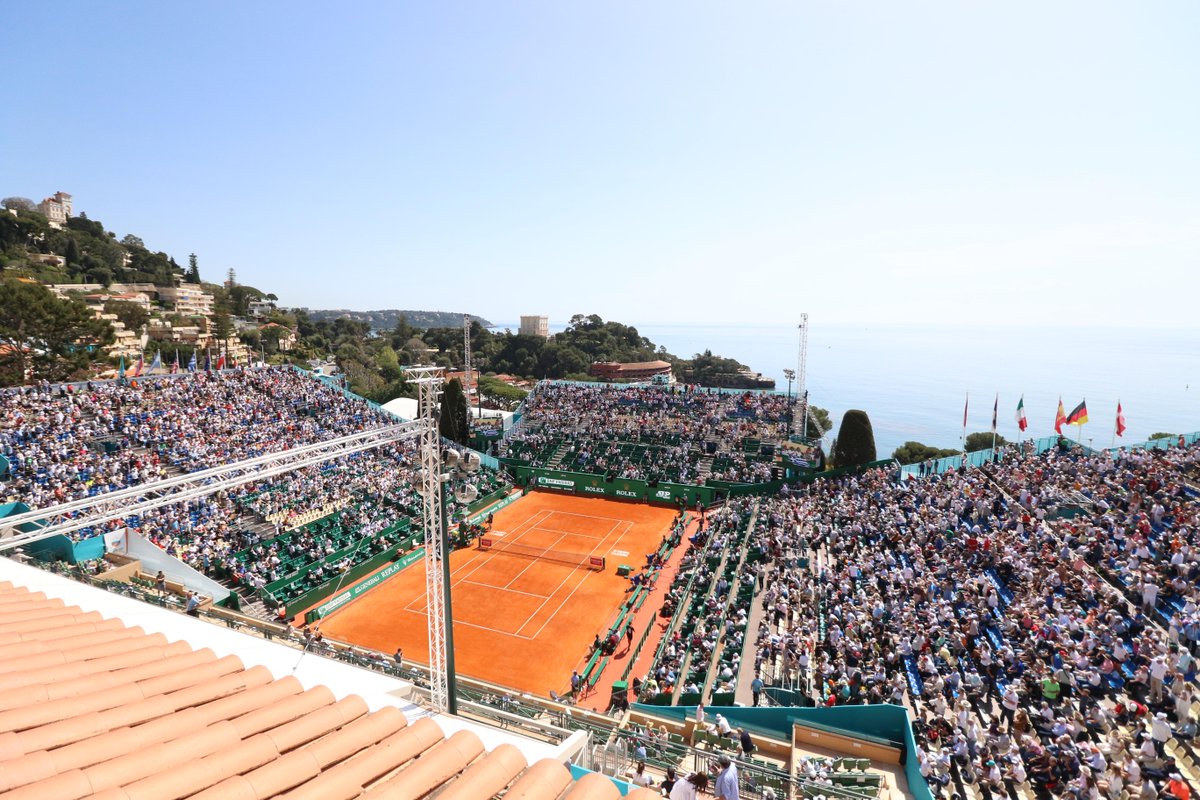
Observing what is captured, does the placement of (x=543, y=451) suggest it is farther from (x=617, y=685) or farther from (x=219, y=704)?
(x=219, y=704)

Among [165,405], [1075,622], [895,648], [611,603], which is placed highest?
[165,405]

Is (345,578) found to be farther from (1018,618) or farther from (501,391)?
(501,391)

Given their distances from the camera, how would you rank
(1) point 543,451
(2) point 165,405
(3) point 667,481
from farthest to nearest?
(1) point 543,451, (3) point 667,481, (2) point 165,405

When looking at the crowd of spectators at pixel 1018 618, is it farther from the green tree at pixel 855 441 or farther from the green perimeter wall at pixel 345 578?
the green perimeter wall at pixel 345 578

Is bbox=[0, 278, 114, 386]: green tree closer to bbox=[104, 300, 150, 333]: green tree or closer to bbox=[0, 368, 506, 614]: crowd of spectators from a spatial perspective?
bbox=[0, 368, 506, 614]: crowd of spectators

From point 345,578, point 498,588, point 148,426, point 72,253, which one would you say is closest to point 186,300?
point 72,253

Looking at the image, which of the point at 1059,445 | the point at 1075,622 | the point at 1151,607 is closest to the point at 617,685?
the point at 1075,622

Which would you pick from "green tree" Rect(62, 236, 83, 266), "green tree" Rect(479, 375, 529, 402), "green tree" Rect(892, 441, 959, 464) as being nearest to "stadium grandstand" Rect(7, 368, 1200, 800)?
"green tree" Rect(892, 441, 959, 464)

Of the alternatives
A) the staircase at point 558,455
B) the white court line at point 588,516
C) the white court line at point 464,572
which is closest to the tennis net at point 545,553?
the white court line at point 464,572
